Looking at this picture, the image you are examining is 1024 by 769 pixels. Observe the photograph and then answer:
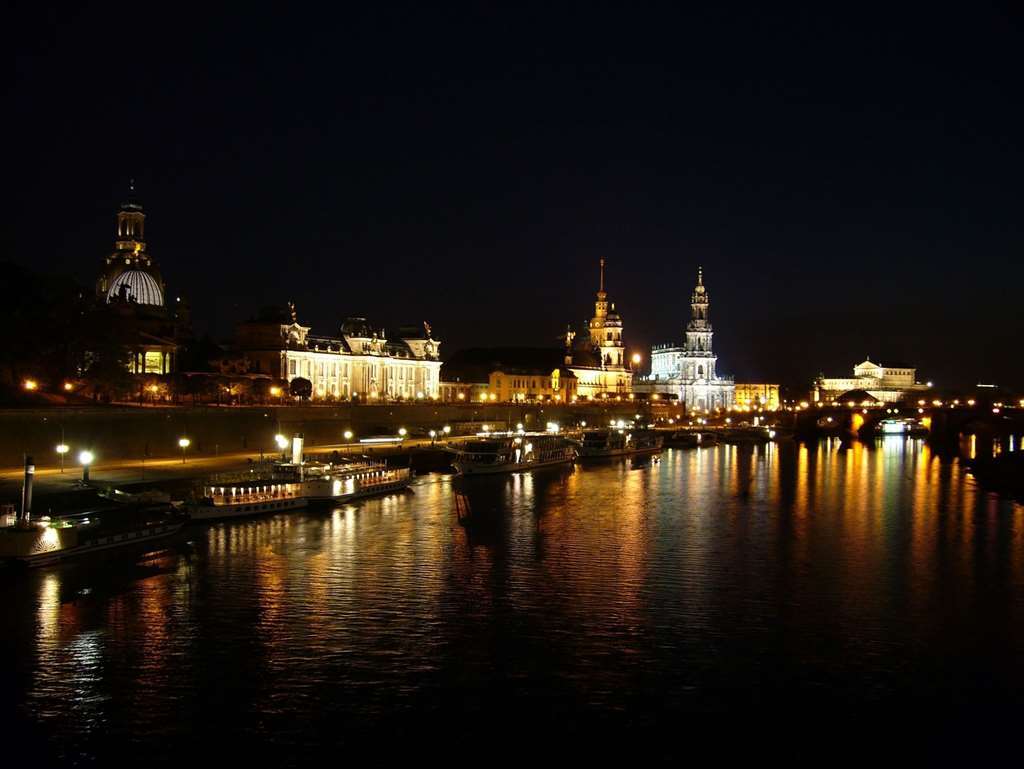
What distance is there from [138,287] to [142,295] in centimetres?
92

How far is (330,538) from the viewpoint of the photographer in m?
39.0

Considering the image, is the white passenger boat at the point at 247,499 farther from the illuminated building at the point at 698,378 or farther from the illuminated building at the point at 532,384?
the illuminated building at the point at 698,378

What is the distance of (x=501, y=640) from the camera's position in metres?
25.2

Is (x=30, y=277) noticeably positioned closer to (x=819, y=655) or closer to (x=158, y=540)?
(x=158, y=540)

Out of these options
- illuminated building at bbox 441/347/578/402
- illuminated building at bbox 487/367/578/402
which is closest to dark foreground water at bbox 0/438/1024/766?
illuminated building at bbox 441/347/578/402

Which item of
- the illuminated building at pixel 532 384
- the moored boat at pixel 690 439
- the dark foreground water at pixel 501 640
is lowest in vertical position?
the dark foreground water at pixel 501 640

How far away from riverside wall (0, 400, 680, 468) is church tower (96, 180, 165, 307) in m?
30.7

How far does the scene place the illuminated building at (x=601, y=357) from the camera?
17575cm

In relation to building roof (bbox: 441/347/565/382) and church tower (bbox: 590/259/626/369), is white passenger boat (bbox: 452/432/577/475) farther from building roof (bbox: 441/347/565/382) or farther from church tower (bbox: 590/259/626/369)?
church tower (bbox: 590/259/626/369)

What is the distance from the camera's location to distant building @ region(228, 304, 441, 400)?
10006cm

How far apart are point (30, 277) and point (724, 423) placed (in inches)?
4805

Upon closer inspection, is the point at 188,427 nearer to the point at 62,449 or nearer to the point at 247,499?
the point at 62,449

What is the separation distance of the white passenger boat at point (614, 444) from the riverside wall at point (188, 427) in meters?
15.7

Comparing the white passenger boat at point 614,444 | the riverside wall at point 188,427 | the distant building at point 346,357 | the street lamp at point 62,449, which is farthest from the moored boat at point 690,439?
the street lamp at point 62,449
